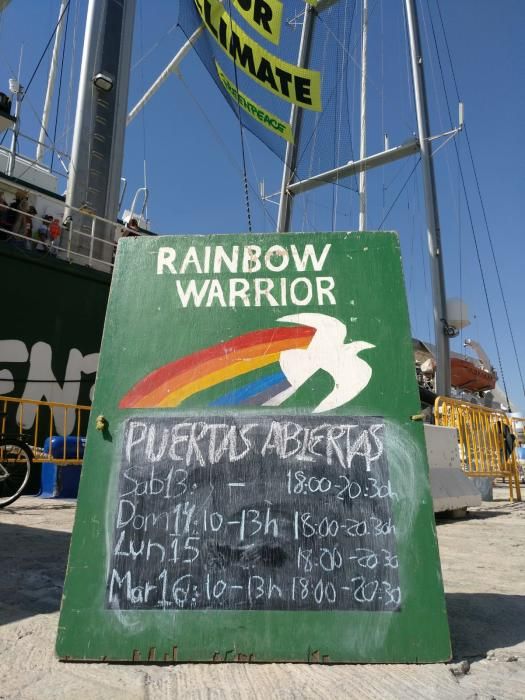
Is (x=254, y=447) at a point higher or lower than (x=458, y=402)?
lower

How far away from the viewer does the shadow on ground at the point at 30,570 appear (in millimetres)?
2574

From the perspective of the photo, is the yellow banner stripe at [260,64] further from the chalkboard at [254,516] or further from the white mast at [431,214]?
the chalkboard at [254,516]

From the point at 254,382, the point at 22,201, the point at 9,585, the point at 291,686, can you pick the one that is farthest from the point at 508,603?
the point at 22,201

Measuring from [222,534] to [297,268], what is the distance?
1.32m

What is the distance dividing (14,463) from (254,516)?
5.64 metres

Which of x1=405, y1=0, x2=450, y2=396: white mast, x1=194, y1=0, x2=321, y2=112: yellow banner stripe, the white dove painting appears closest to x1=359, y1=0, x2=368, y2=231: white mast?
x1=405, y1=0, x2=450, y2=396: white mast

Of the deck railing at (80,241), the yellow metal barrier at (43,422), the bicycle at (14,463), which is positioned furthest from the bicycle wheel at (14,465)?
the deck railing at (80,241)

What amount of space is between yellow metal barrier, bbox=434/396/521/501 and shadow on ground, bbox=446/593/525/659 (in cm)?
507

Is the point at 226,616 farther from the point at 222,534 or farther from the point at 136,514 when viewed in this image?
the point at 136,514

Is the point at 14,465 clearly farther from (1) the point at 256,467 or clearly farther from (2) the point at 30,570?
(1) the point at 256,467

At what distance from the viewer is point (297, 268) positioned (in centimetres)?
254

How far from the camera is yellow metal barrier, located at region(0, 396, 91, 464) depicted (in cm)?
763

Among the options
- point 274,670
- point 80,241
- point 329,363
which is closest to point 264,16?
point 80,241

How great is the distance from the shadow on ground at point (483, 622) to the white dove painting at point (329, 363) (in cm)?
116
